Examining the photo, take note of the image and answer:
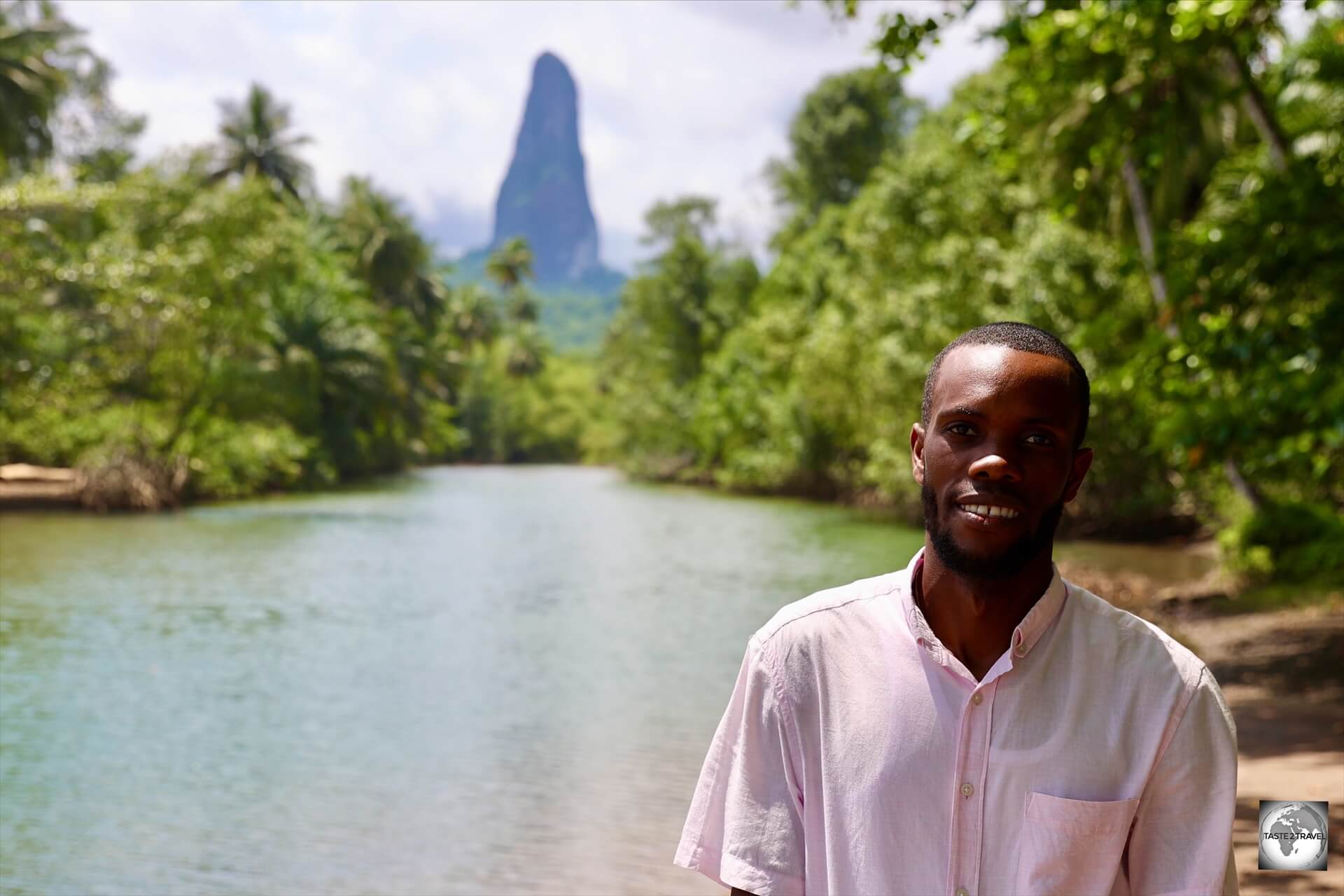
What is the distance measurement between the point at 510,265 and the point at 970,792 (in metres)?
102

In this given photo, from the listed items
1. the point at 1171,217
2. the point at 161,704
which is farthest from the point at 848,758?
the point at 1171,217

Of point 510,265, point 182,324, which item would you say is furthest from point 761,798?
point 510,265

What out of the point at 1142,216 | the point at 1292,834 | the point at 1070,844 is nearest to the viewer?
the point at 1070,844

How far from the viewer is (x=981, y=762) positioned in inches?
70.9

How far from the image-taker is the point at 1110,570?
20422 millimetres

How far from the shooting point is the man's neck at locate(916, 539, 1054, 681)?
6.12ft

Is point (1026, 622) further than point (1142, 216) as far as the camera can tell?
No

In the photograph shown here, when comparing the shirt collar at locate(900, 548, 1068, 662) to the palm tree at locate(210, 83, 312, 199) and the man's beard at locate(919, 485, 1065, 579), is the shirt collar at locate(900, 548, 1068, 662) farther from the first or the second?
the palm tree at locate(210, 83, 312, 199)

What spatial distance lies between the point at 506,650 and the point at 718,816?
12.5 metres

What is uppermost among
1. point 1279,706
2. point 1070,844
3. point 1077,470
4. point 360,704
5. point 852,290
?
point 852,290

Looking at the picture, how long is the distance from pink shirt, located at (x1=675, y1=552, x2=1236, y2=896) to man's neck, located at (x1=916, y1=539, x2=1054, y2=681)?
1.4 inches

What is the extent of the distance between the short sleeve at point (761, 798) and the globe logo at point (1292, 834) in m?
1.30

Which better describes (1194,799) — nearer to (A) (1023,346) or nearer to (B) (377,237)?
(A) (1023,346)

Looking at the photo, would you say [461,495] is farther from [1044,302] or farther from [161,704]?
[161,704]
